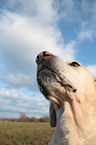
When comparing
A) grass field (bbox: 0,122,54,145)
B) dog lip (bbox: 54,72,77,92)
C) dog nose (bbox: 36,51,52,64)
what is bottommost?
grass field (bbox: 0,122,54,145)

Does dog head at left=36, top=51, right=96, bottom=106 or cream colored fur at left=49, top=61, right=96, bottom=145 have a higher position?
dog head at left=36, top=51, right=96, bottom=106

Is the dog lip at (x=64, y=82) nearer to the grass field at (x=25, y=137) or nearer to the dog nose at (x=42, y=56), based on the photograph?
the dog nose at (x=42, y=56)

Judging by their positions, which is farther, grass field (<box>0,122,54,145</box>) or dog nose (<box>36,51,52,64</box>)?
grass field (<box>0,122,54,145</box>)

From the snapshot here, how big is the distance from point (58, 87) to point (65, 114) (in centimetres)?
60

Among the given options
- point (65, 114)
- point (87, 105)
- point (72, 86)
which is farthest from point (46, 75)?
point (87, 105)

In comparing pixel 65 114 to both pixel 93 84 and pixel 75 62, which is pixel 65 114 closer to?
pixel 93 84

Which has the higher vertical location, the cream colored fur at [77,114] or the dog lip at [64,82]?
the dog lip at [64,82]

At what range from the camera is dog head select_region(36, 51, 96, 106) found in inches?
121

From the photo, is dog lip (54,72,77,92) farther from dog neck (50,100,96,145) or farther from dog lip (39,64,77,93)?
dog neck (50,100,96,145)

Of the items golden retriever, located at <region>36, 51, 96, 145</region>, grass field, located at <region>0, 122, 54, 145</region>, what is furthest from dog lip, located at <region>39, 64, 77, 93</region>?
grass field, located at <region>0, 122, 54, 145</region>

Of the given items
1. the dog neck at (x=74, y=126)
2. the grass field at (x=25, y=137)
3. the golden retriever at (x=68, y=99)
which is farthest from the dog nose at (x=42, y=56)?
the grass field at (x=25, y=137)

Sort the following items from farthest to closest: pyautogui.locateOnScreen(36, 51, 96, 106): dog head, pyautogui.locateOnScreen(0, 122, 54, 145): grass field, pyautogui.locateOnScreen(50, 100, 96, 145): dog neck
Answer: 1. pyautogui.locateOnScreen(0, 122, 54, 145): grass field
2. pyautogui.locateOnScreen(36, 51, 96, 106): dog head
3. pyautogui.locateOnScreen(50, 100, 96, 145): dog neck

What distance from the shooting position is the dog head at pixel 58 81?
3068mm

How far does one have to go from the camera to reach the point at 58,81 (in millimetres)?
3059
